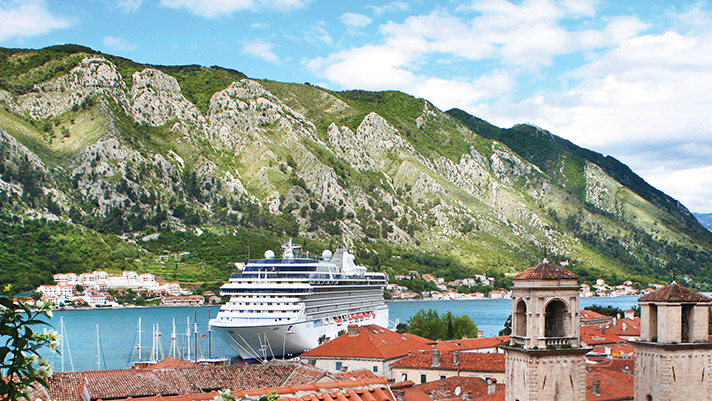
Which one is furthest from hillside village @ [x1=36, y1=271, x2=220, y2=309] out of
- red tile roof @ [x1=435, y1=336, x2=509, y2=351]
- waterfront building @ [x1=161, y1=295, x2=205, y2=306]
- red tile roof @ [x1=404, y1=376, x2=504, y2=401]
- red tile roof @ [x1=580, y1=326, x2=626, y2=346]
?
red tile roof @ [x1=404, y1=376, x2=504, y2=401]

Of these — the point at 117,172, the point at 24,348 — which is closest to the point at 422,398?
the point at 24,348

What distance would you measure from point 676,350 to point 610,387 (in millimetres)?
8744

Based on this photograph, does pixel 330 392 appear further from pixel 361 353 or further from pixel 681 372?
pixel 361 353

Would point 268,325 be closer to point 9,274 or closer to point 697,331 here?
point 697,331

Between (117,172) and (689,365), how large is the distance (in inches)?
7470

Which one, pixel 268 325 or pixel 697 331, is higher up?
pixel 697 331

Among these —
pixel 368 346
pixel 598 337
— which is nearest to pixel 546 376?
pixel 368 346

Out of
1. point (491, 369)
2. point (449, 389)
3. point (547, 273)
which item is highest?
point (547, 273)

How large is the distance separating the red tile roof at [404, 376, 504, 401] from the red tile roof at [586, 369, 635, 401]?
4.08 metres

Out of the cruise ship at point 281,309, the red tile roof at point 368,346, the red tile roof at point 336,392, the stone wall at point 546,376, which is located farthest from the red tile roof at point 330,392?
the cruise ship at point 281,309

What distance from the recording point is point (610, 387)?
2980 centimetres

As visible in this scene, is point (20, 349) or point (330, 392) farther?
point (330, 392)

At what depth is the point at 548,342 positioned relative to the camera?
68.5ft

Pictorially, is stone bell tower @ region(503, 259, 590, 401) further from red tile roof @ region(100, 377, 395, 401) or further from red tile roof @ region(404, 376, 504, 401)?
red tile roof @ region(404, 376, 504, 401)
